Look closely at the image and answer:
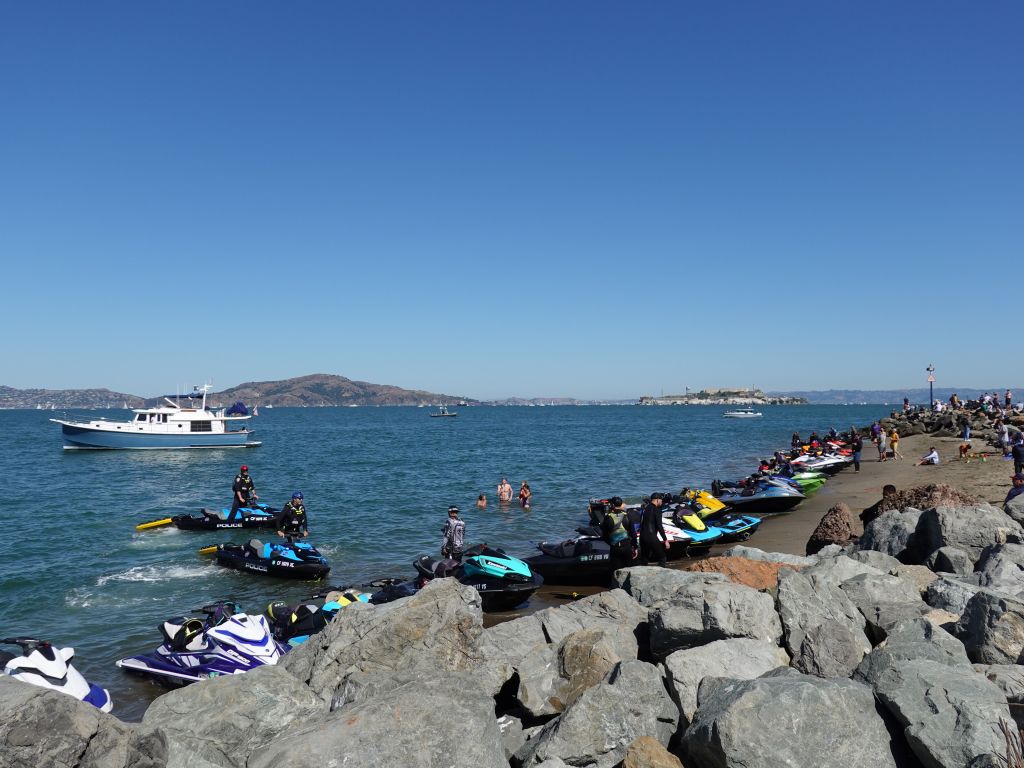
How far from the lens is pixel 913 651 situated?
6148 millimetres

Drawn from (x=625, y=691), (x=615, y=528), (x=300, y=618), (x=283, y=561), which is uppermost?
(x=625, y=691)

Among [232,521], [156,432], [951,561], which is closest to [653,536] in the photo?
[951,561]

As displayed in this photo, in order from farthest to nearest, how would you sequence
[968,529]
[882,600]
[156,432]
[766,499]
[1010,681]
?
[156,432], [766,499], [968,529], [882,600], [1010,681]

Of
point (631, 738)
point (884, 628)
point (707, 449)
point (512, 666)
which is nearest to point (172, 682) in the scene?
point (512, 666)

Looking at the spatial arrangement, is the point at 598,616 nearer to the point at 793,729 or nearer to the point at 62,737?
the point at 793,729

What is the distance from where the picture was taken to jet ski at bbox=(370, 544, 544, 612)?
12242 mm

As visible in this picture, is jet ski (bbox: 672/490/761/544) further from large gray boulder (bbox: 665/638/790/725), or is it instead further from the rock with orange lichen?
large gray boulder (bbox: 665/638/790/725)

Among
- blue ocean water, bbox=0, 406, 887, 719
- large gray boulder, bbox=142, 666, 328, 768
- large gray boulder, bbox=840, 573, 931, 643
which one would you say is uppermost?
large gray boulder, bbox=840, 573, 931, 643

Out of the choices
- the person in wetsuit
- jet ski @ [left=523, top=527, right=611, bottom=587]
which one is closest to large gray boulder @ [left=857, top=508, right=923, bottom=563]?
the person in wetsuit

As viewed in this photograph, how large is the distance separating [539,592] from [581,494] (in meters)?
15.7

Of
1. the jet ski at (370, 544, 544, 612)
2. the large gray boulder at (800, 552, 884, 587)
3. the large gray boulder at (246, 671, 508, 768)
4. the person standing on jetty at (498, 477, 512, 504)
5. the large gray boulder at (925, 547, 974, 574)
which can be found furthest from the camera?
the person standing on jetty at (498, 477, 512, 504)

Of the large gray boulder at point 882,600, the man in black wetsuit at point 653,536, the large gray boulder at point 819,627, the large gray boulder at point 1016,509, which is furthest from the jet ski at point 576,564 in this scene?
the large gray boulder at point 1016,509

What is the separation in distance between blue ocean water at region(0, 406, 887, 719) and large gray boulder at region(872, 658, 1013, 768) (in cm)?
874

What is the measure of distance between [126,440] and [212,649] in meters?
50.6
